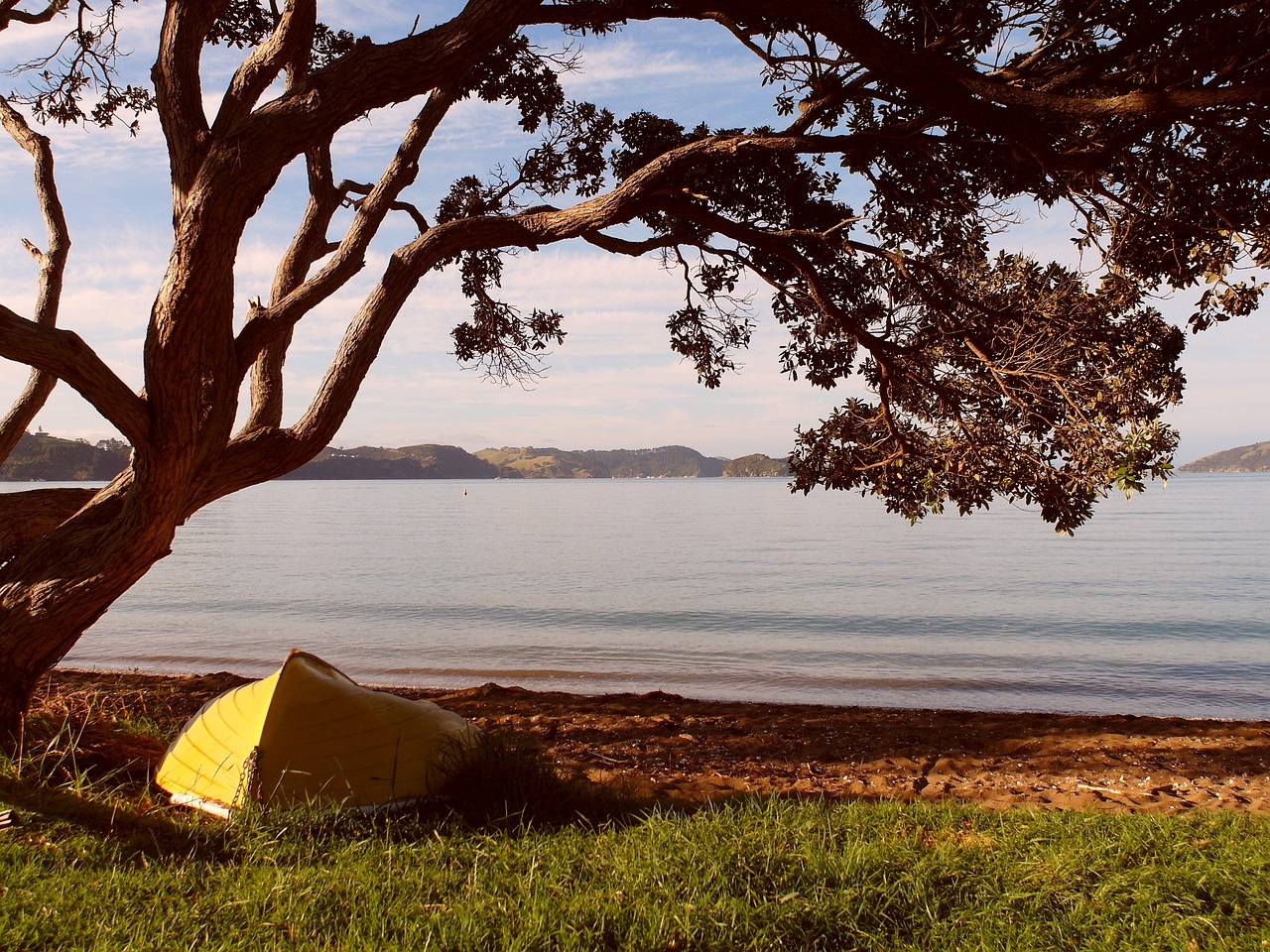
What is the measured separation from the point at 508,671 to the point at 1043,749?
29.5 ft

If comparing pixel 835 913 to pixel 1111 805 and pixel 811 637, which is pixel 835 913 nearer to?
pixel 1111 805

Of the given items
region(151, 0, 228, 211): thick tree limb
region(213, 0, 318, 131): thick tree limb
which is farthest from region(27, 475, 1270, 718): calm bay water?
region(213, 0, 318, 131): thick tree limb

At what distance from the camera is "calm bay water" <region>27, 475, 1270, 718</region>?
1395cm

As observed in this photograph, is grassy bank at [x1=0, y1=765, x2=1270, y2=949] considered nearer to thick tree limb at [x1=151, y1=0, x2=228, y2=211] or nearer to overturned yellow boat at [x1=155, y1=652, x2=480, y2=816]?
overturned yellow boat at [x1=155, y1=652, x2=480, y2=816]

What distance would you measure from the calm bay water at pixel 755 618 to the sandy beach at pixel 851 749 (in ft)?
10.9

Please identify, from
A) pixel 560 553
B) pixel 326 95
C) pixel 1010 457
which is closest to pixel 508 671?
pixel 1010 457

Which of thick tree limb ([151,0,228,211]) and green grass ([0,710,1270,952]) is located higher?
thick tree limb ([151,0,228,211])

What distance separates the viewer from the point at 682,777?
6.28 meters

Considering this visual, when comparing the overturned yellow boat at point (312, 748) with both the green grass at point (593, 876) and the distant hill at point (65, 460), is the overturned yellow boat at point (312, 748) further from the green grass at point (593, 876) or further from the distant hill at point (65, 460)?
the distant hill at point (65, 460)

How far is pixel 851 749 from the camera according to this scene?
7.55 m

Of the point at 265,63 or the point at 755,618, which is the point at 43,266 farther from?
the point at 755,618

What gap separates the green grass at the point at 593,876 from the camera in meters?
3.37

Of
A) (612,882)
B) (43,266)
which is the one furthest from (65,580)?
(43,266)

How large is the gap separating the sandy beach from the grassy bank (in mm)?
1141
